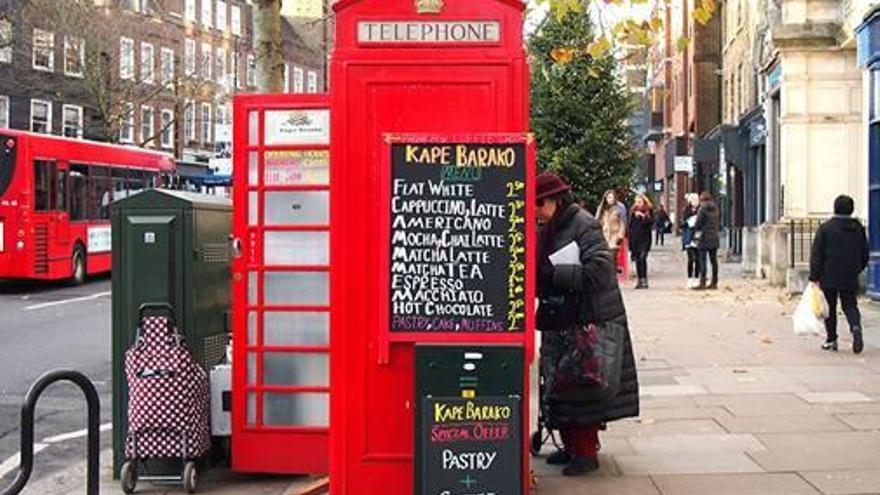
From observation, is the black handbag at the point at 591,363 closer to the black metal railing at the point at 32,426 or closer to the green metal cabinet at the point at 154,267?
the green metal cabinet at the point at 154,267

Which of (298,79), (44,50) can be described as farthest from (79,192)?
(298,79)

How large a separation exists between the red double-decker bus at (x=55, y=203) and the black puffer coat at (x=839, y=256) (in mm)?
12349

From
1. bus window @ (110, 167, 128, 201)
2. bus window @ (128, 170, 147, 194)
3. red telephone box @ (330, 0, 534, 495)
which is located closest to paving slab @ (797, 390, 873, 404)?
red telephone box @ (330, 0, 534, 495)

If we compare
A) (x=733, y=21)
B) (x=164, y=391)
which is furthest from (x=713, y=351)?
(x=733, y=21)

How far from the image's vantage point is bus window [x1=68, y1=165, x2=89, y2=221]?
2312 cm

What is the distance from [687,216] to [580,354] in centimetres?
1841

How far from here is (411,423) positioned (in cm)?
547

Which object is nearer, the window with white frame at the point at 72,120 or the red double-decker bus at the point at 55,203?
the red double-decker bus at the point at 55,203

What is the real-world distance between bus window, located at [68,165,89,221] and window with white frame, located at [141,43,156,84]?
2270 centimetres

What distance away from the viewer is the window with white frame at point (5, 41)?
119ft

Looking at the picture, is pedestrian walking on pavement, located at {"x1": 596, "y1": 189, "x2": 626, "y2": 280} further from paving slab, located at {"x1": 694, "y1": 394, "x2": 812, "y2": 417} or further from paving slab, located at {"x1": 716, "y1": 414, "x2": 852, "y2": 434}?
paving slab, located at {"x1": 716, "y1": 414, "x2": 852, "y2": 434}

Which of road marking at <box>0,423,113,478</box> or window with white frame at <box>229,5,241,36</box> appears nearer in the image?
road marking at <box>0,423,113,478</box>

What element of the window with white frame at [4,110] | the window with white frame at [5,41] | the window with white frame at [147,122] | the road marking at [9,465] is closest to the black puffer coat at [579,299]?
the road marking at [9,465]

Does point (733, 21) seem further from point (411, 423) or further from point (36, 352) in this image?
point (411, 423)
